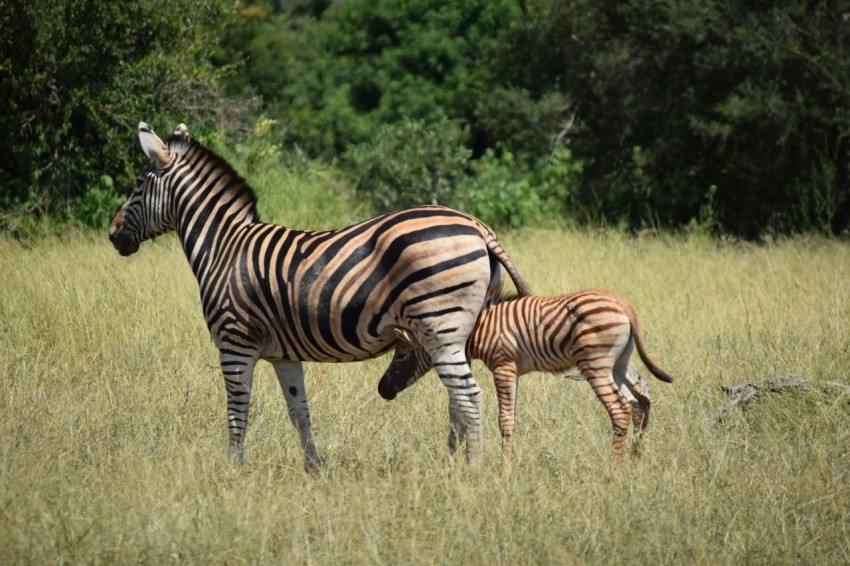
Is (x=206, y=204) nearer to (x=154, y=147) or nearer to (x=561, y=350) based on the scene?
(x=154, y=147)

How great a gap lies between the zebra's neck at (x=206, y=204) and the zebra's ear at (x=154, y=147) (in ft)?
0.35

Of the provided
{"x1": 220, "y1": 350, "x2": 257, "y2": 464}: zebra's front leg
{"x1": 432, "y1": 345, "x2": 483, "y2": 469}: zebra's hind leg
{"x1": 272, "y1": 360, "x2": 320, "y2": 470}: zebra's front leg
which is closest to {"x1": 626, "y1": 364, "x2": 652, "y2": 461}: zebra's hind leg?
{"x1": 432, "y1": 345, "x2": 483, "y2": 469}: zebra's hind leg

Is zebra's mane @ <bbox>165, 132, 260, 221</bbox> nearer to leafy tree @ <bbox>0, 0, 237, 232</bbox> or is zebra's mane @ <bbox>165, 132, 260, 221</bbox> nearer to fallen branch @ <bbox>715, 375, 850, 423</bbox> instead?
fallen branch @ <bbox>715, 375, 850, 423</bbox>

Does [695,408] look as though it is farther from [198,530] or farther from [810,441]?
[198,530]

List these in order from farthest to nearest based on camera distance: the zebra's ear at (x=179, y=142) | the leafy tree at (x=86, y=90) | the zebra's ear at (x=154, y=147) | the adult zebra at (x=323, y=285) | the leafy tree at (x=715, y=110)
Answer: the leafy tree at (x=715, y=110) < the leafy tree at (x=86, y=90) < the zebra's ear at (x=179, y=142) < the zebra's ear at (x=154, y=147) < the adult zebra at (x=323, y=285)

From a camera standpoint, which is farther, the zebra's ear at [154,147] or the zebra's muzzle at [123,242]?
the zebra's muzzle at [123,242]

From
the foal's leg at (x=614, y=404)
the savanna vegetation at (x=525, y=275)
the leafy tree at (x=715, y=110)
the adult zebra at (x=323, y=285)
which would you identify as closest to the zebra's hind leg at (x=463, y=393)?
the adult zebra at (x=323, y=285)

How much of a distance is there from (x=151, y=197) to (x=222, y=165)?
53cm

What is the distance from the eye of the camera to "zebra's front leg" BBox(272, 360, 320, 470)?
19.9 ft

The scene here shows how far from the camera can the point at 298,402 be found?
610cm

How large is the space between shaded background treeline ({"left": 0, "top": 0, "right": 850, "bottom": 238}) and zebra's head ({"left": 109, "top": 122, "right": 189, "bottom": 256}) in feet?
21.7

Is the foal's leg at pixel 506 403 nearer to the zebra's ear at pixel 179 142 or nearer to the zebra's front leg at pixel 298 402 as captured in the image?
the zebra's front leg at pixel 298 402

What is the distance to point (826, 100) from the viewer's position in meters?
14.0

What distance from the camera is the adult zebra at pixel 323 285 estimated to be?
215 inches
